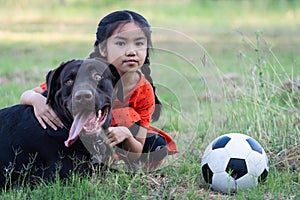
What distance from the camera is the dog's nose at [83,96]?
13.2ft

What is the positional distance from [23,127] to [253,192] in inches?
67.0

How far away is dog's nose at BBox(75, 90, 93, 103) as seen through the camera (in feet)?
13.2

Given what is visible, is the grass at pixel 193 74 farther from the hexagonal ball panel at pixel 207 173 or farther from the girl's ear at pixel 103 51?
the girl's ear at pixel 103 51

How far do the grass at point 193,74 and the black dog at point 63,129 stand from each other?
14 centimetres

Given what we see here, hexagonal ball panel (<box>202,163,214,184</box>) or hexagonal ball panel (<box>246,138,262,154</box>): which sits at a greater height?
hexagonal ball panel (<box>246,138,262,154</box>)

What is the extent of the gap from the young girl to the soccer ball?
0.57 metres

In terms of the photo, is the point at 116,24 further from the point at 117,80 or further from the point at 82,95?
the point at 82,95

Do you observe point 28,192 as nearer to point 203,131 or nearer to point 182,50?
point 203,131

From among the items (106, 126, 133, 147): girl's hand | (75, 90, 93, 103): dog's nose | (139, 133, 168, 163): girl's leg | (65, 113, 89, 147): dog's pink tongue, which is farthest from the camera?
(139, 133, 168, 163): girl's leg

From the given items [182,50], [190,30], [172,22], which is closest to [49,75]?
[182,50]

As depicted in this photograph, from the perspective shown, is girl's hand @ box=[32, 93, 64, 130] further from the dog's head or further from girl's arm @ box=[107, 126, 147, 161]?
girl's arm @ box=[107, 126, 147, 161]

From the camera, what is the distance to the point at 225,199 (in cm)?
425

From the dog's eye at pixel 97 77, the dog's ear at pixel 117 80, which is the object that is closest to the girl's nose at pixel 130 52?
the dog's ear at pixel 117 80

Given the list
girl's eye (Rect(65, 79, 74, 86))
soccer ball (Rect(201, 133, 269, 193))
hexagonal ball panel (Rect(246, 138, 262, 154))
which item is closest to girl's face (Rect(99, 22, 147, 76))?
girl's eye (Rect(65, 79, 74, 86))
